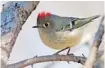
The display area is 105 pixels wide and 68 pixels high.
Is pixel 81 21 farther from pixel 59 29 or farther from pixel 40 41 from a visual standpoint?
pixel 40 41

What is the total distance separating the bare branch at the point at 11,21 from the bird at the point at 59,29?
0.07 m

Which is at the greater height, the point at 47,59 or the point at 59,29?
the point at 59,29

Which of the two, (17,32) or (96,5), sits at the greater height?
(96,5)

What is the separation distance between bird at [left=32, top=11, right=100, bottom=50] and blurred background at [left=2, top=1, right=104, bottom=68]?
2 cm

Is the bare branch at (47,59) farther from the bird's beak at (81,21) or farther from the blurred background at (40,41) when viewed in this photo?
the bird's beak at (81,21)

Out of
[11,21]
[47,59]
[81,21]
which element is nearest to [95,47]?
[81,21]

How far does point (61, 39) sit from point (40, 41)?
4.2 inches

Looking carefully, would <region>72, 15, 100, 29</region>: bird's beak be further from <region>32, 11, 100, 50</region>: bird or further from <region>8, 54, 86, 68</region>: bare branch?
<region>8, 54, 86, 68</region>: bare branch

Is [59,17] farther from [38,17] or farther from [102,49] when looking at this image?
[102,49]

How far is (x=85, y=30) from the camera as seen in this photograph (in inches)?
41.3

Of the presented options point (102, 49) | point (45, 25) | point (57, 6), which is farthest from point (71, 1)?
point (102, 49)

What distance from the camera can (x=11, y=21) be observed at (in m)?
1.01

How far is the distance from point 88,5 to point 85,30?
13 centimetres

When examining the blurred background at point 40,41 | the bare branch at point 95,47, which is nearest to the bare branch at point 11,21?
the blurred background at point 40,41
